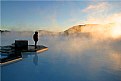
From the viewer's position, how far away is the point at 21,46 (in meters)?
14.0

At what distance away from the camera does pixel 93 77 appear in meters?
7.24

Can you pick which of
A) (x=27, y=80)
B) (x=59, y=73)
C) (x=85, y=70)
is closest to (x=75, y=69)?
(x=85, y=70)

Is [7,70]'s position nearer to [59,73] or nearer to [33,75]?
[33,75]

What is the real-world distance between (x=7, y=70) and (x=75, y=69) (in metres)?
3.13

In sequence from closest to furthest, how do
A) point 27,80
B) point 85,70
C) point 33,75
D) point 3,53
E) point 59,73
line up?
point 27,80 < point 33,75 < point 59,73 < point 85,70 < point 3,53

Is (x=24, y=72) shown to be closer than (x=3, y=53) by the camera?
Yes

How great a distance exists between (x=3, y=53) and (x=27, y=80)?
263 inches

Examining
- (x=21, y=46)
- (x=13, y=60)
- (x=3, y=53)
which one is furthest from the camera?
(x=21, y=46)

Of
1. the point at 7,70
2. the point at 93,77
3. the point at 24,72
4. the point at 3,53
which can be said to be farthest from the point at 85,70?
the point at 3,53

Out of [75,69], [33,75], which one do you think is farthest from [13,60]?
[75,69]

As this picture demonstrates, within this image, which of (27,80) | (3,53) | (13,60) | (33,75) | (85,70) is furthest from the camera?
→ (3,53)

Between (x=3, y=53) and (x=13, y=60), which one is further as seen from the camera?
(x=3, y=53)

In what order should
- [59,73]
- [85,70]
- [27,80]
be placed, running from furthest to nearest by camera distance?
[85,70], [59,73], [27,80]

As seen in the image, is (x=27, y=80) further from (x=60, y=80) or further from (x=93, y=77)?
(x=93, y=77)
